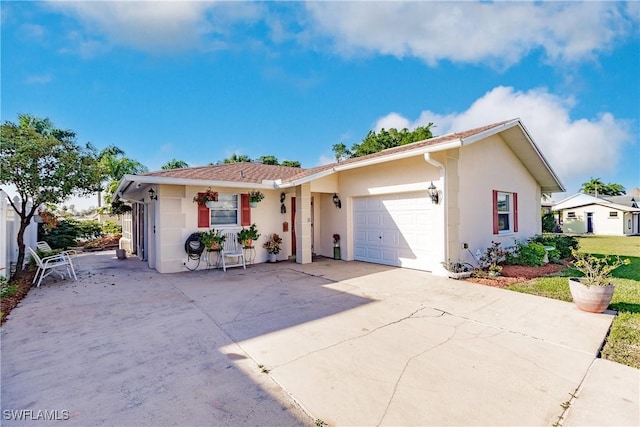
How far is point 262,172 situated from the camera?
39.6 feet

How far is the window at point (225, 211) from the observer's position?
9.20 metres

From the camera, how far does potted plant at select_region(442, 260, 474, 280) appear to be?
23.3 ft

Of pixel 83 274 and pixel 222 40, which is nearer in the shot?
pixel 83 274

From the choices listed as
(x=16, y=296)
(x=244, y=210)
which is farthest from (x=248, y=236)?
(x=16, y=296)

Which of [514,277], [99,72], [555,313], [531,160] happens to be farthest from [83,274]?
[531,160]

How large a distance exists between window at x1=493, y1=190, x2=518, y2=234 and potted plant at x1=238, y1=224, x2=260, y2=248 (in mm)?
7767

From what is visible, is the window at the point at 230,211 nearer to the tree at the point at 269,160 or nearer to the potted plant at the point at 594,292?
the potted plant at the point at 594,292

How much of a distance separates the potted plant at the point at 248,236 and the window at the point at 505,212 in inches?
306

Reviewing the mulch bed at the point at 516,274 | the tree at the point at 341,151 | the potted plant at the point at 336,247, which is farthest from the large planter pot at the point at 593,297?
the tree at the point at 341,151

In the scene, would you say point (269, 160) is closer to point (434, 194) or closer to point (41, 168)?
point (41, 168)

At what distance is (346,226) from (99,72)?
969 centimetres

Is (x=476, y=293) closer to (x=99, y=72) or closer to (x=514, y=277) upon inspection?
(x=514, y=277)

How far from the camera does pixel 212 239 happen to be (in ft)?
28.0

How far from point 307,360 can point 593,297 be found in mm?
4708
